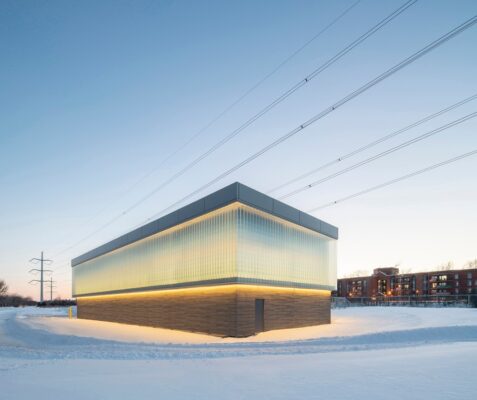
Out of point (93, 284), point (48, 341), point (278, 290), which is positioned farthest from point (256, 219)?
point (93, 284)

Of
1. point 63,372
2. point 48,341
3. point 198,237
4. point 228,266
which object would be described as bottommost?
point 48,341

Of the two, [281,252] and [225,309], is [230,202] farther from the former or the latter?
[225,309]

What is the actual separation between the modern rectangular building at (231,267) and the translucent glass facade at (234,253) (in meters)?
0.06

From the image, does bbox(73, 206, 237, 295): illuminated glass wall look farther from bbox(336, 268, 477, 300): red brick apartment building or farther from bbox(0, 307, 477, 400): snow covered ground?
bbox(336, 268, 477, 300): red brick apartment building

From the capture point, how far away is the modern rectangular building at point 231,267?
21562 mm

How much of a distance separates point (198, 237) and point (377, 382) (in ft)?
54.6

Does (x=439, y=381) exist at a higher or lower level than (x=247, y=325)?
higher

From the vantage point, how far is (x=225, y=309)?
71.3ft

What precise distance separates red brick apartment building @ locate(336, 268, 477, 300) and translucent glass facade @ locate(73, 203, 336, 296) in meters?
106

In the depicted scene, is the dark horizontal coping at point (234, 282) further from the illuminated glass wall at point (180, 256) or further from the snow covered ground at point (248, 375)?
the snow covered ground at point (248, 375)

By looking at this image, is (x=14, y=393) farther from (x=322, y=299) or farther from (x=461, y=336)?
(x=322, y=299)

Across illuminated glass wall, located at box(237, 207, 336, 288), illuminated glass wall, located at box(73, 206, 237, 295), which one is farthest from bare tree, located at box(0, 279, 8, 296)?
illuminated glass wall, located at box(237, 207, 336, 288)

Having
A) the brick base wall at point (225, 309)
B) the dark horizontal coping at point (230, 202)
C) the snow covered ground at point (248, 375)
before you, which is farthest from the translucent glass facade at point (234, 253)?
the snow covered ground at point (248, 375)

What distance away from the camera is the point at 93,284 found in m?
44.1
